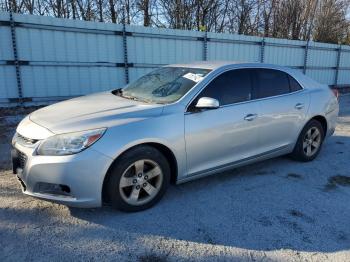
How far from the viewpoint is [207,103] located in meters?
3.62

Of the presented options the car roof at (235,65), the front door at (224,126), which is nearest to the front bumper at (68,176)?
the front door at (224,126)

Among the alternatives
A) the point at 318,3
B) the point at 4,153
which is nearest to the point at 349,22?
the point at 318,3

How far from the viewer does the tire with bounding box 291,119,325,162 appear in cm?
498

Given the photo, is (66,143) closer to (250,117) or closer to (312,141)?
(250,117)

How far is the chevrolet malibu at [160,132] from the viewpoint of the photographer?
3.06m

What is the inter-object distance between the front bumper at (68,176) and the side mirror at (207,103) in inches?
46.5

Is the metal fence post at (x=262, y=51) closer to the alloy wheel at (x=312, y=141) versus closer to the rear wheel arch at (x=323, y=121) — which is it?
the rear wheel arch at (x=323, y=121)

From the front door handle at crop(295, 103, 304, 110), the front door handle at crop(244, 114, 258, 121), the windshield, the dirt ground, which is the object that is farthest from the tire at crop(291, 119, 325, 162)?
the windshield

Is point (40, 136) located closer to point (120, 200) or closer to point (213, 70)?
point (120, 200)

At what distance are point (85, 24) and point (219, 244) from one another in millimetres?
7513

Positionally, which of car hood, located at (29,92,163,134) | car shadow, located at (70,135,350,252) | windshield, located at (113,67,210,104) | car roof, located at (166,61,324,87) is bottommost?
car shadow, located at (70,135,350,252)

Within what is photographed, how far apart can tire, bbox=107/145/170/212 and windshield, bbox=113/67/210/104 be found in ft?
2.37

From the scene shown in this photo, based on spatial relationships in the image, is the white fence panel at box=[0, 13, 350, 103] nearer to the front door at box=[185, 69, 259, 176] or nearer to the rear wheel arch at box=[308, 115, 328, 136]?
the front door at box=[185, 69, 259, 176]

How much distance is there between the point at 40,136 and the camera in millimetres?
3121
